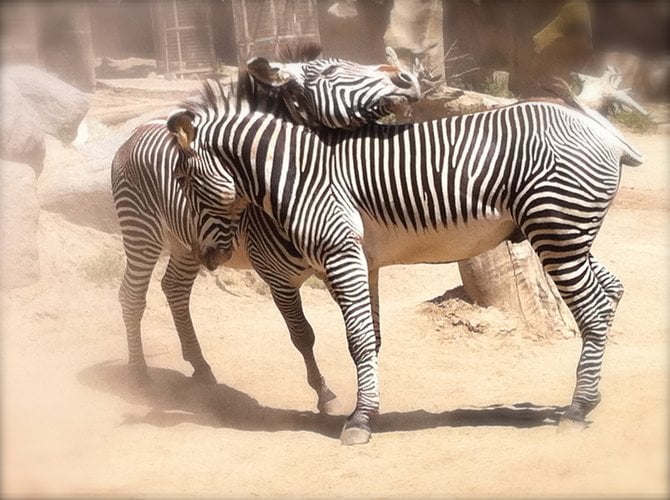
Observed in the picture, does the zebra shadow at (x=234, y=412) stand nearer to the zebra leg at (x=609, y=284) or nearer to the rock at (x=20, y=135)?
the zebra leg at (x=609, y=284)

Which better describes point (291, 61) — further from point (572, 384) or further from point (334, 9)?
point (334, 9)

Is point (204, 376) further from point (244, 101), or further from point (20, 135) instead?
point (20, 135)

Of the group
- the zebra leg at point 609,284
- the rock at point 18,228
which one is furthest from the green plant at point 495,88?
the zebra leg at point 609,284

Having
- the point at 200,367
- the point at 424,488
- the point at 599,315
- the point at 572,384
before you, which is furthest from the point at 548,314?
the point at 424,488

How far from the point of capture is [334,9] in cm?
2058

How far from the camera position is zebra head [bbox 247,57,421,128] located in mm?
5730

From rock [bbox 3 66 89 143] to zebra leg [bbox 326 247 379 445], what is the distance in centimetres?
707

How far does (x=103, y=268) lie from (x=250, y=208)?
348cm

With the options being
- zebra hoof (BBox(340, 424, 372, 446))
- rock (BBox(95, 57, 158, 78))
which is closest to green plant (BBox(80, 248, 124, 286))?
zebra hoof (BBox(340, 424, 372, 446))

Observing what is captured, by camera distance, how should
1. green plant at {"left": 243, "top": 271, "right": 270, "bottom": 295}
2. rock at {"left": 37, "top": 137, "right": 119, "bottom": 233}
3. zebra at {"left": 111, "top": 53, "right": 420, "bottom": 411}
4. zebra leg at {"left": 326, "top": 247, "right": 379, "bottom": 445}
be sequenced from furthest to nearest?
rock at {"left": 37, "top": 137, "right": 119, "bottom": 233}
green plant at {"left": 243, "top": 271, "right": 270, "bottom": 295}
zebra at {"left": 111, "top": 53, "right": 420, "bottom": 411}
zebra leg at {"left": 326, "top": 247, "right": 379, "bottom": 445}

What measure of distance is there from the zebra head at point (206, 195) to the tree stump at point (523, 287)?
274cm

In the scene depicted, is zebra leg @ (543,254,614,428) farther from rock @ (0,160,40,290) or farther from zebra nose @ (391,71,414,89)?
rock @ (0,160,40,290)

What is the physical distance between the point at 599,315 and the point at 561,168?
97 cm

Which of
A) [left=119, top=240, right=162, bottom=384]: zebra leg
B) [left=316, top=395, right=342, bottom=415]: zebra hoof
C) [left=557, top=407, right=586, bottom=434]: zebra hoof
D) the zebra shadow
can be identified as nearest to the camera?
[left=557, top=407, right=586, bottom=434]: zebra hoof
